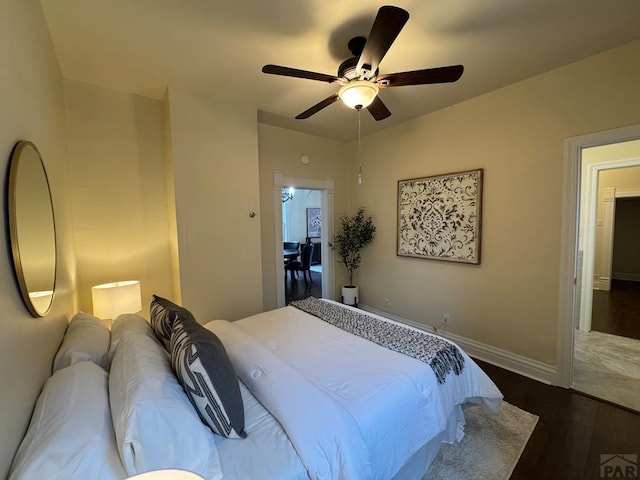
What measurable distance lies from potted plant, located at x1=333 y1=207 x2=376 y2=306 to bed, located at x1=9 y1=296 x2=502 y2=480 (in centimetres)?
220

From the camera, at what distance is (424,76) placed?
172 centimetres

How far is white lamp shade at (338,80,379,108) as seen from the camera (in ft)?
5.79

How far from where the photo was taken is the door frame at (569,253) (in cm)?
225

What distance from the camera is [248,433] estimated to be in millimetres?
1151

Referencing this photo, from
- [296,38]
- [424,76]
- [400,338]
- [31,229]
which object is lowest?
[400,338]

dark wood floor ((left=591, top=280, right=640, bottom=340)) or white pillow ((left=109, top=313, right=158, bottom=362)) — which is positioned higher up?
white pillow ((left=109, top=313, right=158, bottom=362))

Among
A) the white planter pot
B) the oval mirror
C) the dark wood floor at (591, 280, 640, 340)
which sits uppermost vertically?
the oval mirror

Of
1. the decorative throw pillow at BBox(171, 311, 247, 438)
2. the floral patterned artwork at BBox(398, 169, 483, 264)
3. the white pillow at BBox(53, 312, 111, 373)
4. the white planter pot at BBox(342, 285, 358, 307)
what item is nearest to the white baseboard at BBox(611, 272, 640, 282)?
the floral patterned artwork at BBox(398, 169, 483, 264)

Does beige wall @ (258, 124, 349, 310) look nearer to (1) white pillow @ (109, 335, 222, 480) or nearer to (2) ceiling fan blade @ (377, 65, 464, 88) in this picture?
(2) ceiling fan blade @ (377, 65, 464, 88)

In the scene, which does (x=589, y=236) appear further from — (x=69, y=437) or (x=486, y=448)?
(x=69, y=437)

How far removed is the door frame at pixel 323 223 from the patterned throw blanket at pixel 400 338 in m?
1.21

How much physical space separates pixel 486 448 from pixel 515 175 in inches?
90.0

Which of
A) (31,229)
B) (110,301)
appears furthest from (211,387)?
(110,301)

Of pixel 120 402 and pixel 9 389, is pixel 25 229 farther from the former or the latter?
pixel 120 402
